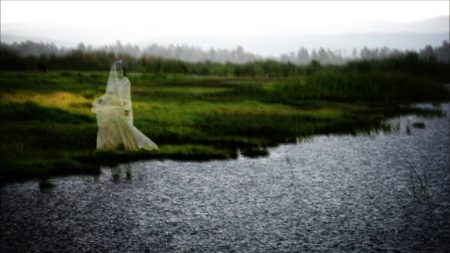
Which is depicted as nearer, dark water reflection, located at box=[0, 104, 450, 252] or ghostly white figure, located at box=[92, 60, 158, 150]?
dark water reflection, located at box=[0, 104, 450, 252]

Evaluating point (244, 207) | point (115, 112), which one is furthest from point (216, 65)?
point (244, 207)

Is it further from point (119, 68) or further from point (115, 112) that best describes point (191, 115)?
point (119, 68)

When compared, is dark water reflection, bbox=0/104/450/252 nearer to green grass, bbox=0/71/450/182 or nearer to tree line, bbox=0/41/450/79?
green grass, bbox=0/71/450/182

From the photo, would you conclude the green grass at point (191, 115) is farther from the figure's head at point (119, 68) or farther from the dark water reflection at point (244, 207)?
the figure's head at point (119, 68)

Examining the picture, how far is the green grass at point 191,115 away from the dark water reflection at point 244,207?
60.6 inches

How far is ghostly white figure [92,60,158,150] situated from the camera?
14953 millimetres

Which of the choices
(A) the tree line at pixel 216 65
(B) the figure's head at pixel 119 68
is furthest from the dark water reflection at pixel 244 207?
(A) the tree line at pixel 216 65

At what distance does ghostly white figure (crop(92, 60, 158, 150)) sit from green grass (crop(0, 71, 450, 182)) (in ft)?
1.96

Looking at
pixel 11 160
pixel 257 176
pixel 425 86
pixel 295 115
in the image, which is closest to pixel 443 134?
pixel 295 115

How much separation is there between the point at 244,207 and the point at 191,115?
1402 centimetres

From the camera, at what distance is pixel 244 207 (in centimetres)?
1027

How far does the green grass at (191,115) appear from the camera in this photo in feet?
50.1

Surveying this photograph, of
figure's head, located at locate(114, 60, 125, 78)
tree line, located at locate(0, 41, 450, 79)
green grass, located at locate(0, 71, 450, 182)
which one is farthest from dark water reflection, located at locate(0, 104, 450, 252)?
tree line, located at locate(0, 41, 450, 79)

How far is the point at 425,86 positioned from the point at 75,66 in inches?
1343
